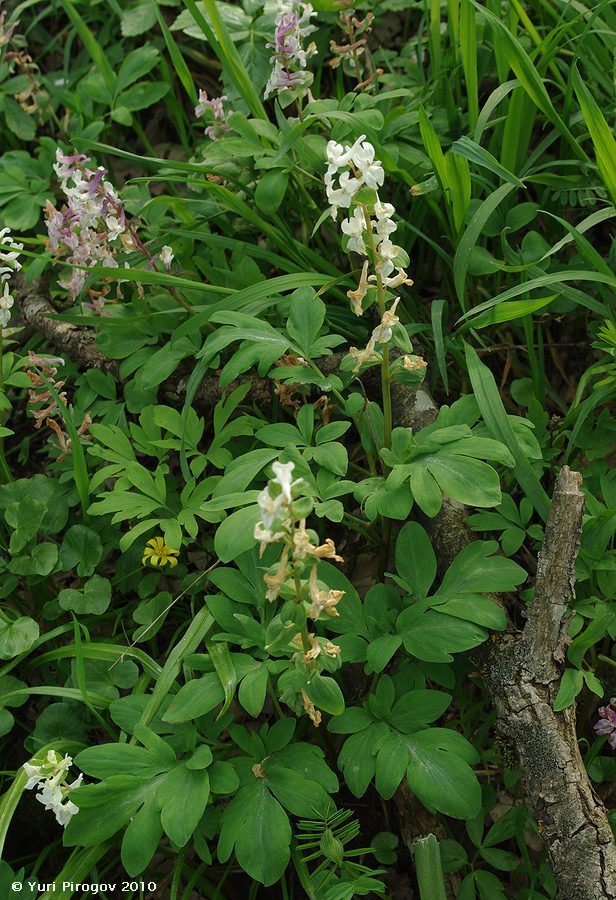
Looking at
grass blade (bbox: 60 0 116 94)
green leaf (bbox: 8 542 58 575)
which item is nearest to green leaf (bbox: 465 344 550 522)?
green leaf (bbox: 8 542 58 575)

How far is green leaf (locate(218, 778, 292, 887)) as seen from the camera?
1.56m

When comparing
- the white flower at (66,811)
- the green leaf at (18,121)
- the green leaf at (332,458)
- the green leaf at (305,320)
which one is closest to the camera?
the white flower at (66,811)

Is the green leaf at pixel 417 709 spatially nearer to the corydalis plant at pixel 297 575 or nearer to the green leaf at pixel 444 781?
the green leaf at pixel 444 781

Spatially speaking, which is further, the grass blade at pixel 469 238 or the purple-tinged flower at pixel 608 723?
the grass blade at pixel 469 238

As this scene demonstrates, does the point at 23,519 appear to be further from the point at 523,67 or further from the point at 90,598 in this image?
the point at 523,67

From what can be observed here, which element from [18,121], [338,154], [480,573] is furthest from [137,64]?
[480,573]

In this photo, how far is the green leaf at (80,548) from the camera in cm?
223

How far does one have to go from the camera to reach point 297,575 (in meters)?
1.40

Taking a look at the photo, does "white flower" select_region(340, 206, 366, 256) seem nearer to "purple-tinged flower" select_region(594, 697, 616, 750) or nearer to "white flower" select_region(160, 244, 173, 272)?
"white flower" select_region(160, 244, 173, 272)

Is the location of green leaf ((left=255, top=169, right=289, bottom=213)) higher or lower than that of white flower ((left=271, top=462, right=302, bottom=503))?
higher

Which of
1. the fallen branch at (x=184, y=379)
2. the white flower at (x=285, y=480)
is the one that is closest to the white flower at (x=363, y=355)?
the fallen branch at (x=184, y=379)

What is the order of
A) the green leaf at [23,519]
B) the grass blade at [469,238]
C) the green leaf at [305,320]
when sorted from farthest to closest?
the green leaf at [23,519], the grass blade at [469,238], the green leaf at [305,320]

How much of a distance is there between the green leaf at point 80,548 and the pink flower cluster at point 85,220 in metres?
0.68

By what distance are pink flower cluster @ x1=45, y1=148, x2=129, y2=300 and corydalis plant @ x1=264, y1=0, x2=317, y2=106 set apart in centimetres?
56
